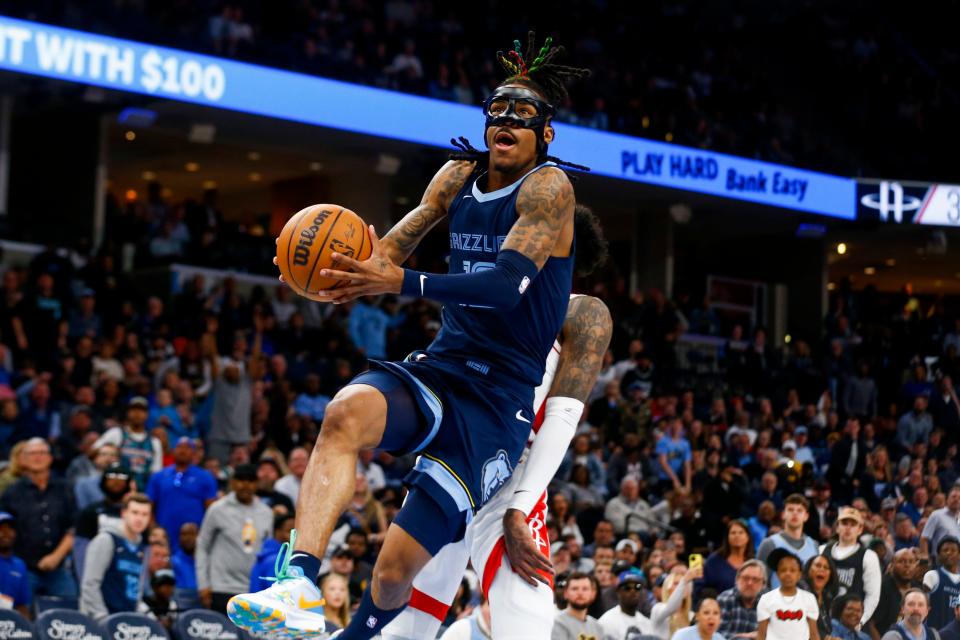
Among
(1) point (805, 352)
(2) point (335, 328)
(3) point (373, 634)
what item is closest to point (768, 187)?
(1) point (805, 352)

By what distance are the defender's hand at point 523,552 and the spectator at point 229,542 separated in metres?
6.26

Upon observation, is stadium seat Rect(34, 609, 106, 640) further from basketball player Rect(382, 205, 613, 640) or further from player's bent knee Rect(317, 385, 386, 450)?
player's bent knee Rect(317, 385, 386, 450)

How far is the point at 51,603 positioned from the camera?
1020 cm

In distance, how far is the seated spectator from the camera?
984 cm

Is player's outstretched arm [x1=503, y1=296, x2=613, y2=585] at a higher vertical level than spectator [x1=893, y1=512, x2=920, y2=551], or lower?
higher

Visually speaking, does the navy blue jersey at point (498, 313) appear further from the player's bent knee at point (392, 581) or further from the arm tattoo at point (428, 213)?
the player's bent knee at point (392, 581)

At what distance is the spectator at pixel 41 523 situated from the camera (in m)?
10.8

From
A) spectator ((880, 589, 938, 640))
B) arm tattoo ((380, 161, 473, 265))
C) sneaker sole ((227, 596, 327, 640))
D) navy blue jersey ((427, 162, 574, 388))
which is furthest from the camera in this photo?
spectator ((880, 589, 938, 640))

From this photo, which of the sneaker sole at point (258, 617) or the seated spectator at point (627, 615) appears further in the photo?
the seated spectator at point (627, 615)

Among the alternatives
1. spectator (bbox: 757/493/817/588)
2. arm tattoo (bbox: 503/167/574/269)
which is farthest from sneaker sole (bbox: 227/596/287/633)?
spectator (bbox: 757/493/817/588)

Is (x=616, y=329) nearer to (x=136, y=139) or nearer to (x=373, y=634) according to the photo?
(x=136, y=139)

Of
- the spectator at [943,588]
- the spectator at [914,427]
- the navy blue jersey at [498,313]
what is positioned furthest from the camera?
the spectator at [914,427]

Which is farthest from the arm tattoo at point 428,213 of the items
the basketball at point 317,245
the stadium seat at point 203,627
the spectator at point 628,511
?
the spectator at point 628,511

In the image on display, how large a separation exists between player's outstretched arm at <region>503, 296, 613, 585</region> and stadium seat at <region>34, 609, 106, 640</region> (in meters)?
4.66
